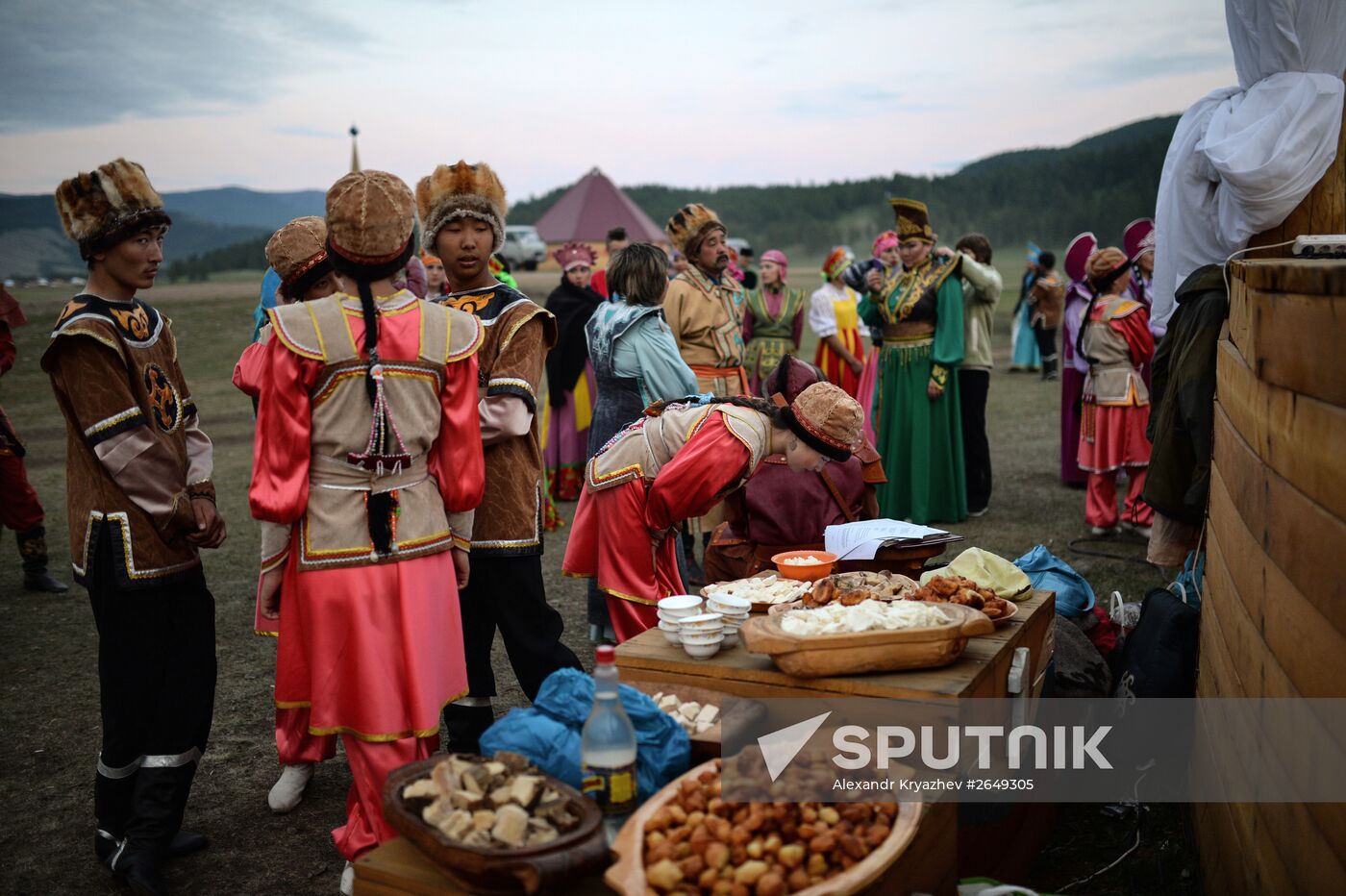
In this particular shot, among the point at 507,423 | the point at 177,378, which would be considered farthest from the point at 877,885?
the point at 177,378

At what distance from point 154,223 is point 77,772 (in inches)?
88.1

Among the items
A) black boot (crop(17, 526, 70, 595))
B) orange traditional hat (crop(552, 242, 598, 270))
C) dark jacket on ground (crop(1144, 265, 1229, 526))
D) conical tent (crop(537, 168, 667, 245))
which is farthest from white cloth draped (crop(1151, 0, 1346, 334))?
conical tent (crop(537, 168, 667, 245))

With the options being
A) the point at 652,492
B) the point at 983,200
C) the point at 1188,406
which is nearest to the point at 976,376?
the point at 1188,406

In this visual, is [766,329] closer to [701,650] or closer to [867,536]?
[867,536]

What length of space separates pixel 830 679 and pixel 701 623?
1.33ft

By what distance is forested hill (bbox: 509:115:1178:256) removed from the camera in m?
45.6

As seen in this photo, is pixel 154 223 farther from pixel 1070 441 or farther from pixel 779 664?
pixel 1070 441

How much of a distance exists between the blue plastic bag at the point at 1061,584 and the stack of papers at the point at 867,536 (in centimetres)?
57

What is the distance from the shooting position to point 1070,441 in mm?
9047

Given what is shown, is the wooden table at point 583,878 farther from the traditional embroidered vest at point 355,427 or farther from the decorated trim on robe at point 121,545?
the decorated trim on robe at point 121,545

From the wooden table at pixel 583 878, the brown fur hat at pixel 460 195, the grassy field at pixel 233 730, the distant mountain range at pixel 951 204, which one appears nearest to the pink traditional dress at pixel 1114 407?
the grassy field at pixel 233 730

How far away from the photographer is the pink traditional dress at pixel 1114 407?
7258mm

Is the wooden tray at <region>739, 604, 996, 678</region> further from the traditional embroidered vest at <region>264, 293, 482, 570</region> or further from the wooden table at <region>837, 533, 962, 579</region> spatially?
the wooden table at <region>837, 533, 962, 579</region>

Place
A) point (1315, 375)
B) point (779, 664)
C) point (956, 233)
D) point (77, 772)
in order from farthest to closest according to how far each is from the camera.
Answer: point (956, 233) < point (77, 772) < point (779, 664) < point (1315, 375)
